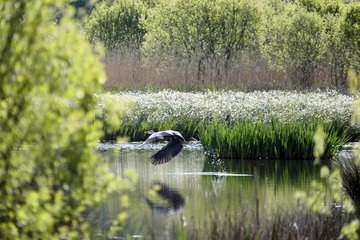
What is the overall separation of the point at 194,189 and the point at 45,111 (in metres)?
9.26

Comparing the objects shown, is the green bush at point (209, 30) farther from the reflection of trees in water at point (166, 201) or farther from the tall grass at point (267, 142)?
the reflection of trees in water at point (166, 201)

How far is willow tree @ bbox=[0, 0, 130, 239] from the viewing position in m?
4.84

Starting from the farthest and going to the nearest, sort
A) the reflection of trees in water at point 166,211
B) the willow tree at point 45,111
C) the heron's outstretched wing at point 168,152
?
the heron's outstretched wing at point 168,152 < the reflection of trees in water at point 166,211 < the willow tree at point 45,111

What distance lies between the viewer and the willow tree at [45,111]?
4.84 m

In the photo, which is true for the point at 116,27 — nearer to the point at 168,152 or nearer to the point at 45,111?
the point at 168,152

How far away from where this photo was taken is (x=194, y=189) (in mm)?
14023

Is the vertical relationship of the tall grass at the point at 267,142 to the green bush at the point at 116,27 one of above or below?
below

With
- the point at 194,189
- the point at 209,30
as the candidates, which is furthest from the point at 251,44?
the point at 194,189

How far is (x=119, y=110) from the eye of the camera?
518 centimetres

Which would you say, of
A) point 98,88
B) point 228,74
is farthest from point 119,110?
point 228,74

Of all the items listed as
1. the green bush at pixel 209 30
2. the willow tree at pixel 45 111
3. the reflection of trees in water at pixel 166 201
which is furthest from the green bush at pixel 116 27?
the willow tree at pixel 45 111

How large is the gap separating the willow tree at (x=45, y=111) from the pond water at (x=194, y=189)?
2.99 m

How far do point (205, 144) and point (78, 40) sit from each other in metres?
13.8

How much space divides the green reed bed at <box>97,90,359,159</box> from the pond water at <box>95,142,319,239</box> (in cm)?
41
